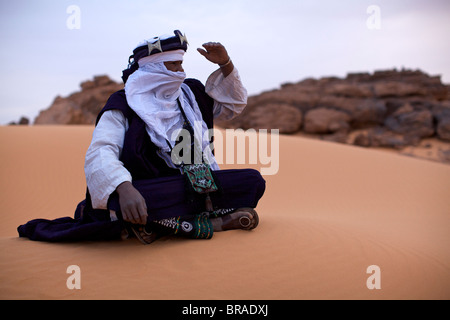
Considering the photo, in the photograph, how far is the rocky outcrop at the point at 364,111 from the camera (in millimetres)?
21703

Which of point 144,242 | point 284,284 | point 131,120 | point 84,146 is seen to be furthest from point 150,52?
point 84,146

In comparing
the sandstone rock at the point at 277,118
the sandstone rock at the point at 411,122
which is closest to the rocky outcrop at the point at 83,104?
the sandstone rock at the point at 277,118

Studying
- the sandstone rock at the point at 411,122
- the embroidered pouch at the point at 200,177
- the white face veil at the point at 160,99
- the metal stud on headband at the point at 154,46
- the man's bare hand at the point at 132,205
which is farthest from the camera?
the sandstone rock at the point at 411,122

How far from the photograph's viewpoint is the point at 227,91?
4.36 metres

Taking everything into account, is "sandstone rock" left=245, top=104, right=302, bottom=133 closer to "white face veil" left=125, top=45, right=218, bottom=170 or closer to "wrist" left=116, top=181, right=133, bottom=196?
"white face veil" left=125, top=45, right=218, bottom=170

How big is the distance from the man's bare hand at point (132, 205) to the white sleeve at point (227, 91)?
5.06 feet

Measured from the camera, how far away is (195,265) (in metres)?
3.07

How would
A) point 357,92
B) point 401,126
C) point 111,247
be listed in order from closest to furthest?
point 111,247 < point 401,126 < point 357,92

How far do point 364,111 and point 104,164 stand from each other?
22.0 metres

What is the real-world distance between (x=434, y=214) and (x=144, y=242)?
5.28 metres

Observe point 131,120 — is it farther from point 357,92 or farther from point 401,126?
point 357,92

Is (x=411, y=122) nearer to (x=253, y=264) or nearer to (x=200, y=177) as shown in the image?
(x=200, y=177)

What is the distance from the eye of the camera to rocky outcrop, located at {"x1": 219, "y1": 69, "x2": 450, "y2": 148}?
2170 centimetres

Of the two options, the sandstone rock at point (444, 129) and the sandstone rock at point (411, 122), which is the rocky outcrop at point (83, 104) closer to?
the sandstone rock at point (411, 122)
